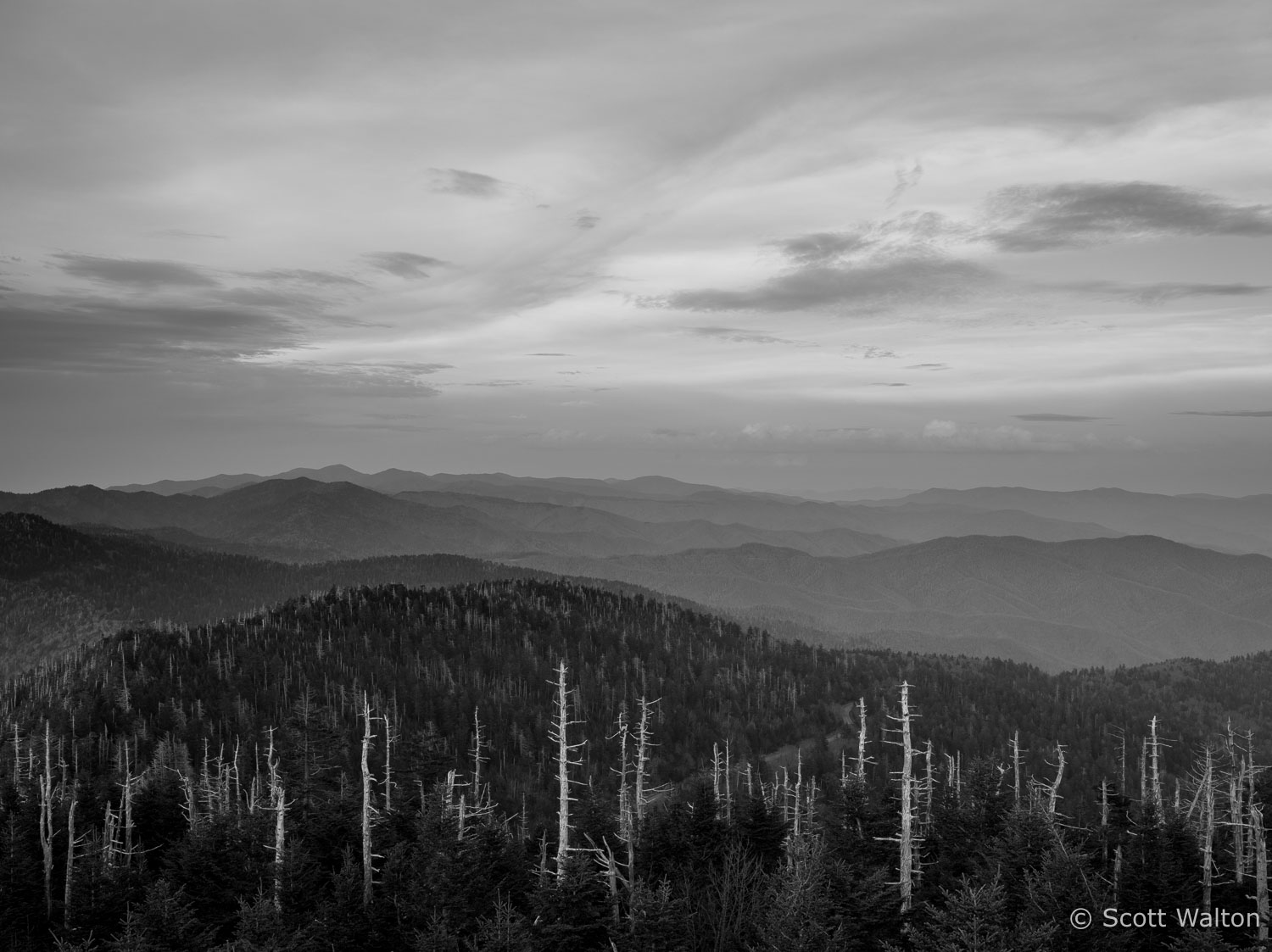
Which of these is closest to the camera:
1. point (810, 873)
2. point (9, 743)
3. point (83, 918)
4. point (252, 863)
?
point (810, 873)


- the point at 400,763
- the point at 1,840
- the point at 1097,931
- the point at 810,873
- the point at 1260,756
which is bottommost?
the point at 1260,756

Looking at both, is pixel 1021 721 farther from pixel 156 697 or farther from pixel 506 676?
pixel 156 697

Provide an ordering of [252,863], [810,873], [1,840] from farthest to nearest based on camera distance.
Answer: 1. [1,840]
2. [252,863]
3. [810,873]

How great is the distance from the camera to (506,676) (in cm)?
19525

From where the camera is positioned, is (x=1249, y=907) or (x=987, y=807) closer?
(x=1249, y=907)

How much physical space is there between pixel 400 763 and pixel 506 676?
7515cm

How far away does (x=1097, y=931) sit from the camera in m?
35.3

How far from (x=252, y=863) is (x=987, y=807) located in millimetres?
50682

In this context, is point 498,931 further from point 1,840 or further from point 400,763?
point 400,763

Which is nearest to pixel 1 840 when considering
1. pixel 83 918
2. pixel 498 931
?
pixel 83 918

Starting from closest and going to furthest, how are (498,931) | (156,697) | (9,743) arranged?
(498,931)
(9,743)
(156,697)

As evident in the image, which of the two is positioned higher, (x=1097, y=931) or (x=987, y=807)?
(x=1097, y=931)

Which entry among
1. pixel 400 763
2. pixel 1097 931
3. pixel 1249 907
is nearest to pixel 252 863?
pixel 1097 931

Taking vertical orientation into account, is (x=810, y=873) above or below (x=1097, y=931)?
above
